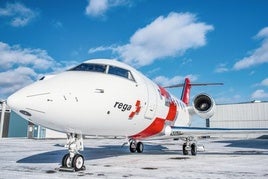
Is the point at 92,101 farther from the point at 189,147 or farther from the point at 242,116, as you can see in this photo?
the point at 242,116

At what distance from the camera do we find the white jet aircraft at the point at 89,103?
6797 mm

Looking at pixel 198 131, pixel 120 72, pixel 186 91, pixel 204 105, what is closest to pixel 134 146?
pixel 198 131

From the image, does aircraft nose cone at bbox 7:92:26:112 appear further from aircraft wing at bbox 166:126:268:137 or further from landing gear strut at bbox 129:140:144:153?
landing gear strut at bbox 129:140:144:153

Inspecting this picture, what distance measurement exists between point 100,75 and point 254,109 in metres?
57.6

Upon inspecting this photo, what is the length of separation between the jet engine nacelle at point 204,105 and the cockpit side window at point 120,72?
28.1 feet

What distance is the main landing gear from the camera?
7.97 meters

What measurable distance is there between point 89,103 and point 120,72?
7.69 feet

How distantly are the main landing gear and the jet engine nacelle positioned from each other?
10557 millimetres

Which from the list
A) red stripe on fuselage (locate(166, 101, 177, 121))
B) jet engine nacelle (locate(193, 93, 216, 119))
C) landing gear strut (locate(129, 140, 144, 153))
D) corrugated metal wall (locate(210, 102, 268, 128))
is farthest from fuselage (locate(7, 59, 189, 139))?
corrugated metal wall (locate(210, 102, 268, 128))

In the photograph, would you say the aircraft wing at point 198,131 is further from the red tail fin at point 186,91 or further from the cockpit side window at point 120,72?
the red tail fin at point 186,91

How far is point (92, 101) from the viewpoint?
750 cm

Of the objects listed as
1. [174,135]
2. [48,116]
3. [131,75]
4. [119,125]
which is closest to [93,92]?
[48,116]

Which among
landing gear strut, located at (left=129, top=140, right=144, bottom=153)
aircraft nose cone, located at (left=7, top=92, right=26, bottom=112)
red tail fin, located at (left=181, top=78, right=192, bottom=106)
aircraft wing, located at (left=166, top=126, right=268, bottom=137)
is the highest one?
red tail fin, located at (left=181, top=78, right=192, bottom=106)

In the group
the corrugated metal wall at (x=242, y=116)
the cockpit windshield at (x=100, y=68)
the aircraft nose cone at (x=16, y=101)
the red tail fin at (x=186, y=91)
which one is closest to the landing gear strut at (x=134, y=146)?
the cockpit windshield at (x=100, y=68)
